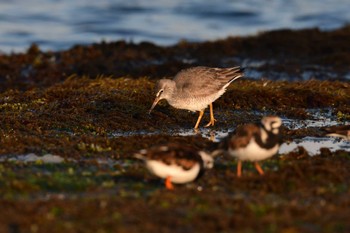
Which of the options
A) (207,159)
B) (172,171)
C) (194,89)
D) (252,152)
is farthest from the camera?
(194,89)

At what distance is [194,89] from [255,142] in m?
4.99

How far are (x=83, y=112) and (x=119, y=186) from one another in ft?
18.3

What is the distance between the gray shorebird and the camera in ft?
51.9

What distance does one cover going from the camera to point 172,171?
10336 millimetres

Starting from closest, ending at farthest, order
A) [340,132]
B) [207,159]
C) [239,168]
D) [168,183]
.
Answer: [168,183], [207,159], [239,168], [340,132]

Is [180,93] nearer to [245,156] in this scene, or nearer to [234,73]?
[234,73]

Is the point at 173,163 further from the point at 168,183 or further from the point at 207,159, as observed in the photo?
the point at 207,159

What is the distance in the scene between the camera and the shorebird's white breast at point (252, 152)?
11.1 meters

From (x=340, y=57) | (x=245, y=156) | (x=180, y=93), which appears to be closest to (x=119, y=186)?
(x=245, y=156)

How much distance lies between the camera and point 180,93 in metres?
15.8

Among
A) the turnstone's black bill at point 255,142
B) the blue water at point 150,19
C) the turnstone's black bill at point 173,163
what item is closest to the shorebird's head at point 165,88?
the turnstone's black bill at point 255,142

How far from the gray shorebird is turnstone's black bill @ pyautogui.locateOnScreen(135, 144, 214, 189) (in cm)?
525

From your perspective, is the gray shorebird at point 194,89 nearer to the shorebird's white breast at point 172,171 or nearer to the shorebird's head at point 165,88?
the shorebird's head at point 165,88

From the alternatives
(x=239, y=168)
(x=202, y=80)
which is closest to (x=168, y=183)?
(x=239, y=168)
